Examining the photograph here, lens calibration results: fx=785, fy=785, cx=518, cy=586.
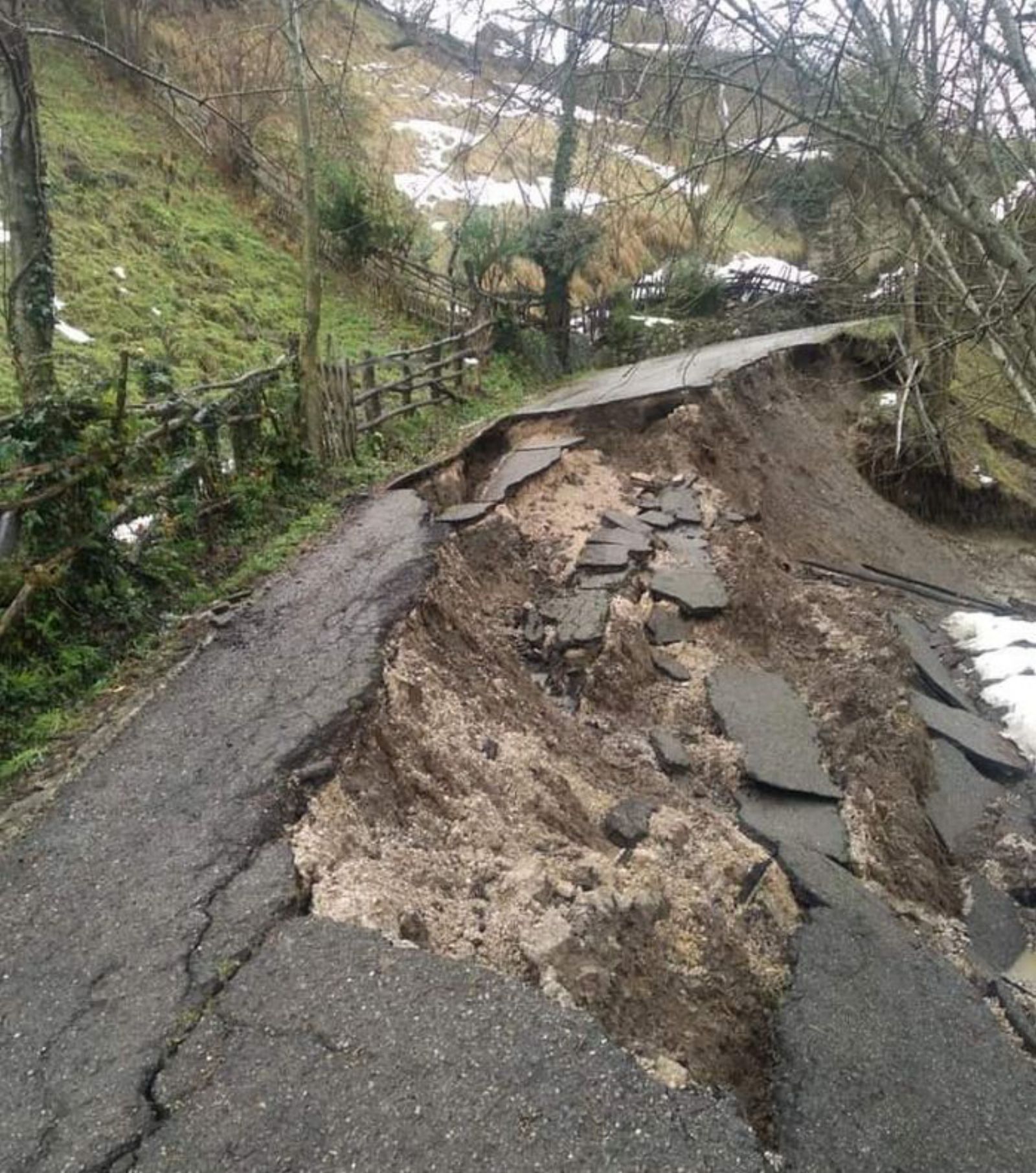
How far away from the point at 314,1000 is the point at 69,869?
1.17 m

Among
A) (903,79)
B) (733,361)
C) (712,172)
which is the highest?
(903,79)


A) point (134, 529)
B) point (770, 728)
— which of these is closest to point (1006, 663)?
point (770, 728)

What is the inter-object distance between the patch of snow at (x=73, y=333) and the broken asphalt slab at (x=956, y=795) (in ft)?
33.6

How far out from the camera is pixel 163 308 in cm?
1132

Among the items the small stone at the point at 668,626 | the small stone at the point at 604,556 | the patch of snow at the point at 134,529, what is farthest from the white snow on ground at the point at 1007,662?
the patch of snow at the point at 134,529

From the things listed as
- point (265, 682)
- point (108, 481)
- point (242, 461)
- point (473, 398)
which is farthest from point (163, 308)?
point (265, 682)

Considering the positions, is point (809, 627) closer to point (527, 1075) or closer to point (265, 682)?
point (265, 682)

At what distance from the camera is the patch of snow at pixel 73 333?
9.68 metres

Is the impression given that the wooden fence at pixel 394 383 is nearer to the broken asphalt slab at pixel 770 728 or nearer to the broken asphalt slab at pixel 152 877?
the broken asphalt slab at pixel 152 877

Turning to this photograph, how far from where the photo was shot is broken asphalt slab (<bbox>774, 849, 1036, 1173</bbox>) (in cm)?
232

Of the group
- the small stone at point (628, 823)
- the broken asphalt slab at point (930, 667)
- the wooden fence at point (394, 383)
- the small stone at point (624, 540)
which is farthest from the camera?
the wooden fence at point (394, 383)

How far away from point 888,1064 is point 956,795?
114 inches

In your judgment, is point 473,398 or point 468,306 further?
point 468,306

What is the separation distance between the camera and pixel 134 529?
4.96 m
